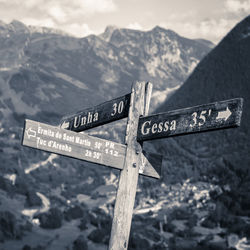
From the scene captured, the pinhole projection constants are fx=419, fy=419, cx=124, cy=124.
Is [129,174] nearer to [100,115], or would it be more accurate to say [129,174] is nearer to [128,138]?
[128,138]

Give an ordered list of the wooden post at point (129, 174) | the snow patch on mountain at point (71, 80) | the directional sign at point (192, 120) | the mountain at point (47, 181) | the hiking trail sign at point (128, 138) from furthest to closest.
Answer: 1. the snow patch on mountain at point (71, 80)
2. the mountain at point (47, 181)
3. the wooden post at point (129, 174)
4. the hiking trail sign at point (128, 138)
5. the directional sign at point (192, 120)

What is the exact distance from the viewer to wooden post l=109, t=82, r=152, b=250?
3.62m

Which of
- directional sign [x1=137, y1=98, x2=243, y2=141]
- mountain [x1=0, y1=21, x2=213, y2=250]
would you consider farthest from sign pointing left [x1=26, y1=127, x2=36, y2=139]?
mountain [x1=0, y1=21, x2=213, y2=250]

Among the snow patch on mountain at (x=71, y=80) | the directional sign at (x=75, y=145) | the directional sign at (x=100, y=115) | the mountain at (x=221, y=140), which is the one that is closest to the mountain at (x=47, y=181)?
the snow patch on mountain at (x=71, y=80)

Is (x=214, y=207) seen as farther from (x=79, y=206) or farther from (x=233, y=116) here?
(x=233, y=116)

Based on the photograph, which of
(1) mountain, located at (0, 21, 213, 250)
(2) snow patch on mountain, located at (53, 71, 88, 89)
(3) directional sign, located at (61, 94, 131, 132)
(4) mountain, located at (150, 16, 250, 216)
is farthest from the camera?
(2) snow patch on mountain, located at (53, 71, 88, 89)

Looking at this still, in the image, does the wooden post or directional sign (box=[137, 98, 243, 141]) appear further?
the wooden post

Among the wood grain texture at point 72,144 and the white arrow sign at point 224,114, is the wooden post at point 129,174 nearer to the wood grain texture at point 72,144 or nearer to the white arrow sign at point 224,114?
the wood grain texture at point 72,144

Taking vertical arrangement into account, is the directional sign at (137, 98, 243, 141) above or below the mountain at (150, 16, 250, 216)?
below

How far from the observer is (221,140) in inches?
2502

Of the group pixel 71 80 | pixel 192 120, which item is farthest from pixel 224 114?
pixel 71 80

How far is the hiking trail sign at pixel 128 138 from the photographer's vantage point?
351 cm

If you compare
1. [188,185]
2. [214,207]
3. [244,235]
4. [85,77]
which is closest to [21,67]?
[85,77]

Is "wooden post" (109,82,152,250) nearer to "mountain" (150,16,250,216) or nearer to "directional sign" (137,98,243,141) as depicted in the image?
"directional sign" (137,98,243,141)
